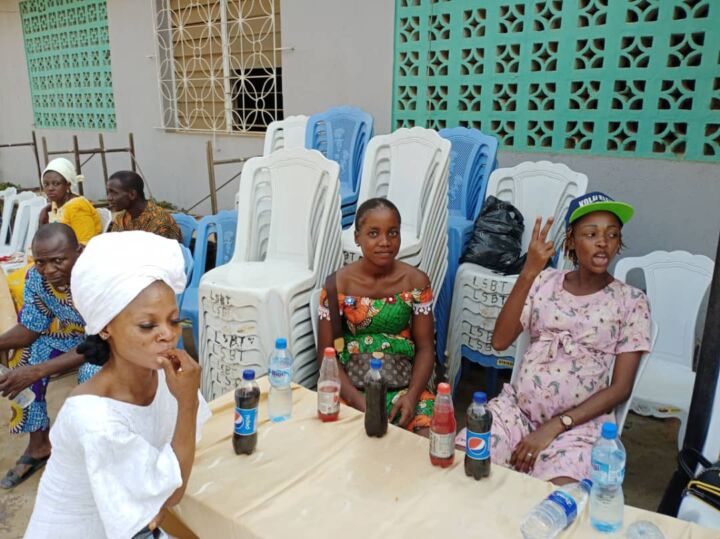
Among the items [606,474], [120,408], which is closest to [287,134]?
[120,408]

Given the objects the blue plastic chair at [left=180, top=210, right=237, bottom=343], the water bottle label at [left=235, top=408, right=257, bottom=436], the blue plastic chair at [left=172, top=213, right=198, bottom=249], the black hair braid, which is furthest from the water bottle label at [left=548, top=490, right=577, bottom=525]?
the blue plastic chair at [left=172, top=213, right=198, bottom=249]

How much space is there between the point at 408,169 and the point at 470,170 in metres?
0.79

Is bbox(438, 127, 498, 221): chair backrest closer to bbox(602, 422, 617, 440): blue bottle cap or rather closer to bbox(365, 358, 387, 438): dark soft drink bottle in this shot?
bbox(365, 358, 387, 438): dark soft drink bottle

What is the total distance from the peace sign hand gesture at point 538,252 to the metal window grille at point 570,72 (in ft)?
8.20

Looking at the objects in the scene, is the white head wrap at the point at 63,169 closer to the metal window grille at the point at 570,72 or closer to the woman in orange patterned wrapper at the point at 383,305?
the metal window grille at the point at 570,72

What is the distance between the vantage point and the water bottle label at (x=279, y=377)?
2.13 m

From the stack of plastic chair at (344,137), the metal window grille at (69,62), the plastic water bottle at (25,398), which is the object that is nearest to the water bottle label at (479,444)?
the plastic water bottle at (25,398)

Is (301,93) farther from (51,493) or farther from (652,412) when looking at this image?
(51,493)

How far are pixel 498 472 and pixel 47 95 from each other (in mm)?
12159

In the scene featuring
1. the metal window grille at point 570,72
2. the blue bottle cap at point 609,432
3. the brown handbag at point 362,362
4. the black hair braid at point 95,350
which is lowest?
the brown handbag at point 362,362

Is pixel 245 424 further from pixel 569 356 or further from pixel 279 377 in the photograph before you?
pixel 569 356

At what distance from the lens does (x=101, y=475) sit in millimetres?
1420

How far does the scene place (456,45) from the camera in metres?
5.25

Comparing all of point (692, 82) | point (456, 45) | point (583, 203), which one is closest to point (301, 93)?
point (456, 45)
